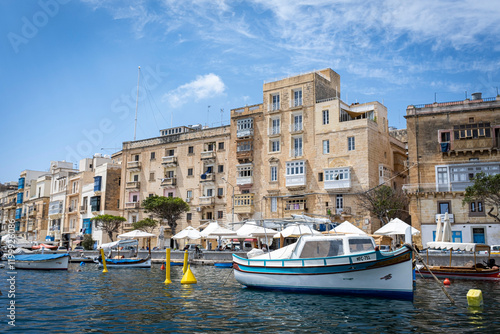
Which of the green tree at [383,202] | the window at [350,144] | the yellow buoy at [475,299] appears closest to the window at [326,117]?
the window at [350,144]

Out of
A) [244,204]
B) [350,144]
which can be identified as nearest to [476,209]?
[350,144]

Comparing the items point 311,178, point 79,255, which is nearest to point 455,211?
point 311,178

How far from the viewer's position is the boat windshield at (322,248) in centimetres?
1967

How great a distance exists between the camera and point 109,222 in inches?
2418

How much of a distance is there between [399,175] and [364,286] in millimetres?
36671

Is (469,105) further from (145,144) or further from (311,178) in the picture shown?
(145,144)

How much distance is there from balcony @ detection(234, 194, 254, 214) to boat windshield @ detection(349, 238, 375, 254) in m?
34.5

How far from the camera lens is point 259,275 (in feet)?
70.8

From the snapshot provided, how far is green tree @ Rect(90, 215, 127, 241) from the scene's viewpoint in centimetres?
5966

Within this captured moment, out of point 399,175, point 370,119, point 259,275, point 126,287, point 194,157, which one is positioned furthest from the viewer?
point 194,157

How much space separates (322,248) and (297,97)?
36.0 metres

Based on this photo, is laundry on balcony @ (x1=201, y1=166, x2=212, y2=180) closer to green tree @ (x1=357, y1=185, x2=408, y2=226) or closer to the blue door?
green tree @ (x1=357, y1=185, x2=408, y2=226)

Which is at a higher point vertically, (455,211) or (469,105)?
(469,105)

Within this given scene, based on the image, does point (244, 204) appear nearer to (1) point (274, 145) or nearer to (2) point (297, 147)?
(1) point (274, 145)
